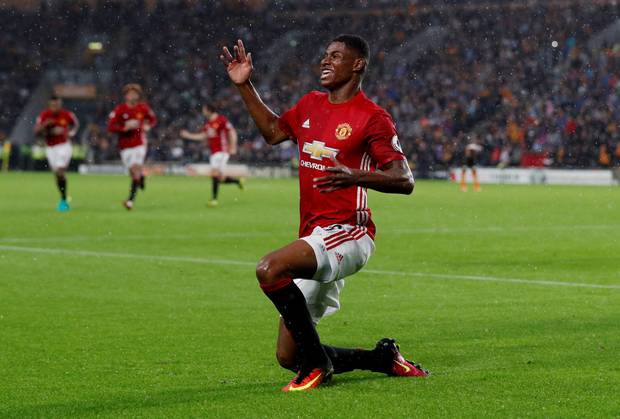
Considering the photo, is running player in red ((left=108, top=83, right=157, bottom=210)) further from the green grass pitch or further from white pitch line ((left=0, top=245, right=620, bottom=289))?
white pitch line ((left=0, top=245, right=620, bottom=289))

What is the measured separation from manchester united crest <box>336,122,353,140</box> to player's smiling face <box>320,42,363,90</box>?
25cm

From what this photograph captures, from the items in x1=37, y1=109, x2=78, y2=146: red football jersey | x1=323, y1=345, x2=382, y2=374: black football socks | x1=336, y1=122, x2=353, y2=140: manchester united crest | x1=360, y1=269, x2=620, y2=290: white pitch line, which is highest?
x1=336, y1=122, x2=353, y2=140: manchester united crest

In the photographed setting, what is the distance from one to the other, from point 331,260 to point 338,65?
3.57 feet

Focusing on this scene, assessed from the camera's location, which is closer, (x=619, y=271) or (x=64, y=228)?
(x=619, y=271)

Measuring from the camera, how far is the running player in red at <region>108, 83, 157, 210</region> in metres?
24.2

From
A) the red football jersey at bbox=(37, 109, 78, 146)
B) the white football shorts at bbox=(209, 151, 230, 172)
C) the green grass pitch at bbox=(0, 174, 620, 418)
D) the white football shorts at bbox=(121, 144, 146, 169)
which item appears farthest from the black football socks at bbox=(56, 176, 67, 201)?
the white football shorts at bbox=(209, 151, 230, 172)

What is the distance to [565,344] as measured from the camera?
26.0 feet

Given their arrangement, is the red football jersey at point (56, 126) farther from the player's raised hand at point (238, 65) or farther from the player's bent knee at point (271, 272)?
the player's bent knee at point (271, 272)

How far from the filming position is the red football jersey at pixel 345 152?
6.49 metres

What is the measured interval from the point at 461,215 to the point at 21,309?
13.8 meters

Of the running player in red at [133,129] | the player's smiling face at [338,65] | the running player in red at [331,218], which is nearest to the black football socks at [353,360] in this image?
the running player in red at [331,218]

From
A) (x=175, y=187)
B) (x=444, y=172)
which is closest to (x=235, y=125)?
(x=444, y=172)

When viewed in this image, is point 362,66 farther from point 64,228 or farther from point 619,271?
point 64,228

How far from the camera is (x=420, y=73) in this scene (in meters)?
49.4
